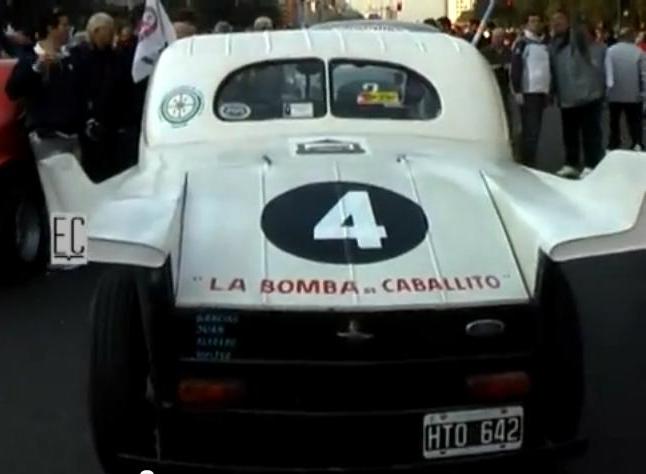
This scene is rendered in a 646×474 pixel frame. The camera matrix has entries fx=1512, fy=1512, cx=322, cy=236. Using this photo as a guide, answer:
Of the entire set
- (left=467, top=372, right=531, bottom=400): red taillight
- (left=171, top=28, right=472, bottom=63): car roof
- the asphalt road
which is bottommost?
the asphalt road

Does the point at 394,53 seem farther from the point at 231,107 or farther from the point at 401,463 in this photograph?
the point at 401,463

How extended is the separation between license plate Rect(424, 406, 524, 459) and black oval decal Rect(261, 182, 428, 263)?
2.14ft

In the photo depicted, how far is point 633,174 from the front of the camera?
5.60 m

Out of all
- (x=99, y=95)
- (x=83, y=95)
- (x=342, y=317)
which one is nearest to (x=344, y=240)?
(x=342, y=317)

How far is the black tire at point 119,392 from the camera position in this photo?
5.25 metres

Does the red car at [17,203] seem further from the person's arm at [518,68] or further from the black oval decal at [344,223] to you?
the person's arm at [518,68]

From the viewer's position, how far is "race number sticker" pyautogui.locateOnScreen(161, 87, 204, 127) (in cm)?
719

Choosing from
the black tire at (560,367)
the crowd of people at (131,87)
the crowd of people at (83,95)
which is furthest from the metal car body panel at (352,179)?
the crowd of people at (83,95)

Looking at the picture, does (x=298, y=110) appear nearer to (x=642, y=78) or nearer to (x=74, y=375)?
(x=74, y=375)

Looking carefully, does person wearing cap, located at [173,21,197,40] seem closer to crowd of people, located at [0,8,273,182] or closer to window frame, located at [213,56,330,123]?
crowd of people, located at [0,8,273,182]

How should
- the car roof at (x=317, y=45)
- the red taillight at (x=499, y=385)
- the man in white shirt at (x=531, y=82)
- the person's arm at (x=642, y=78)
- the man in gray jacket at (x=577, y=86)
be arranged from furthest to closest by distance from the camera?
the person's arm at (x=642, y=78)
the man in white shirt at (x=531, y=82)
the man in gray jacket at (x=577, y=86)
the car roof at (x=317, y=45)
the red taillight at (x=499, y=385)

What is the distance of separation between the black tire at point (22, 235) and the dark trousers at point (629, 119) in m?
8.02

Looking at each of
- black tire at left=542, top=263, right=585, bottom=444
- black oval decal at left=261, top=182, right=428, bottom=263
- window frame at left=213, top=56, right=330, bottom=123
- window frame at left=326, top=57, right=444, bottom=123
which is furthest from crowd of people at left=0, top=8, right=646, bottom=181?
black tire at left=542, top=263, right=585, bottom=444

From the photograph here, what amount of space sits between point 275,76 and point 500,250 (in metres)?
2.19
